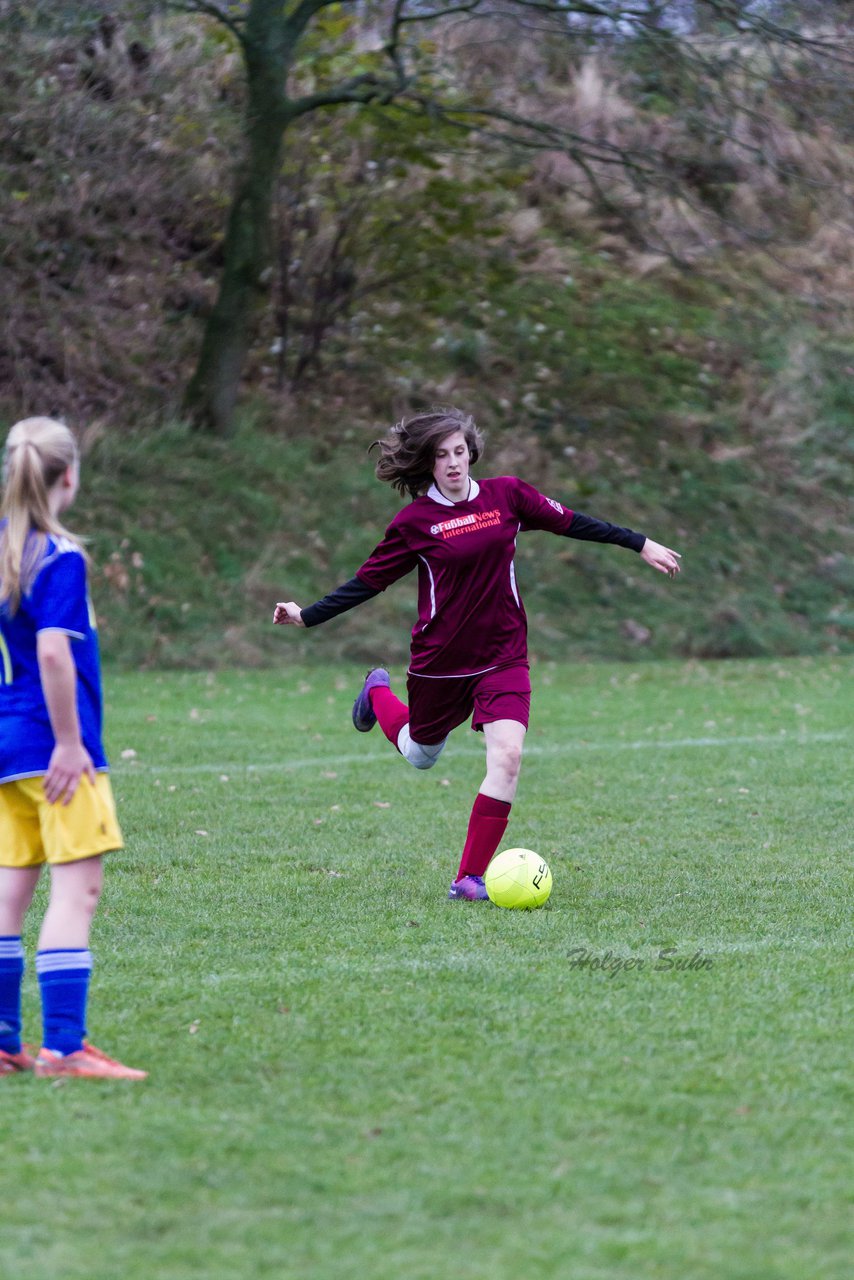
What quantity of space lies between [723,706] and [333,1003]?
879 cm

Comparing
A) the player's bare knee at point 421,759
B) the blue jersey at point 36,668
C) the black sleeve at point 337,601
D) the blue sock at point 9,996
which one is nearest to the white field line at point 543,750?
the player's bare knee at point 421,759

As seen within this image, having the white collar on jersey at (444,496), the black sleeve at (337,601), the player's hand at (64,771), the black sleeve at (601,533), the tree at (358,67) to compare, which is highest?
the tree at (358,67)

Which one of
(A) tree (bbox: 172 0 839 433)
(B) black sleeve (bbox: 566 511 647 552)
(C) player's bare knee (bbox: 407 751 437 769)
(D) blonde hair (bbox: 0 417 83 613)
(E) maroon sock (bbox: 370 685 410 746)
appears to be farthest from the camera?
(A) tree (bbox: 172 0 839 433)

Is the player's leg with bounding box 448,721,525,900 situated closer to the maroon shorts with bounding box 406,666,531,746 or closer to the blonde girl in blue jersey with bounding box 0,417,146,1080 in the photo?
the maroon shorts with bounding box 406,666,531,746

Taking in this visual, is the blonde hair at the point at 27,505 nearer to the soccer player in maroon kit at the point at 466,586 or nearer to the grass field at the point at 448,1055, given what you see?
the grass field at the point at 448,1055

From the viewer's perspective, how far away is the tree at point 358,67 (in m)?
15.6

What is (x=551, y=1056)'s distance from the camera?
3.96 meters

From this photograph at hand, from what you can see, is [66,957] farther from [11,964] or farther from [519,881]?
[519,881]

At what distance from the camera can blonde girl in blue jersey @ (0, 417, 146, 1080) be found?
12.1 feet

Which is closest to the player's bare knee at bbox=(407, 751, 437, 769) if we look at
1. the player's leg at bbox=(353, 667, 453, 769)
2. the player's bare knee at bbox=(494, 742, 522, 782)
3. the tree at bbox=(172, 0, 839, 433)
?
the player's leg at bbox=(353, 667, 453, 769)

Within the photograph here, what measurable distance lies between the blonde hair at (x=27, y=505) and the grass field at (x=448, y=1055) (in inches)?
50.0

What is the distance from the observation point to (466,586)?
6141 millimetres

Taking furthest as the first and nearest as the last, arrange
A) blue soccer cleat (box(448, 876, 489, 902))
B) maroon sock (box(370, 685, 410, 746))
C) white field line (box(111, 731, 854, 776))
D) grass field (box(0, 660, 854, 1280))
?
white field line (box(111, 731, 854, 776))
maroon sock (box(370, 685, 410, 746))
blue soccer cleat (box(448, 876, 489, 902))
grass field (box(0, 660, 854, 1280))

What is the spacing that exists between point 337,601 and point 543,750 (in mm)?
4468
